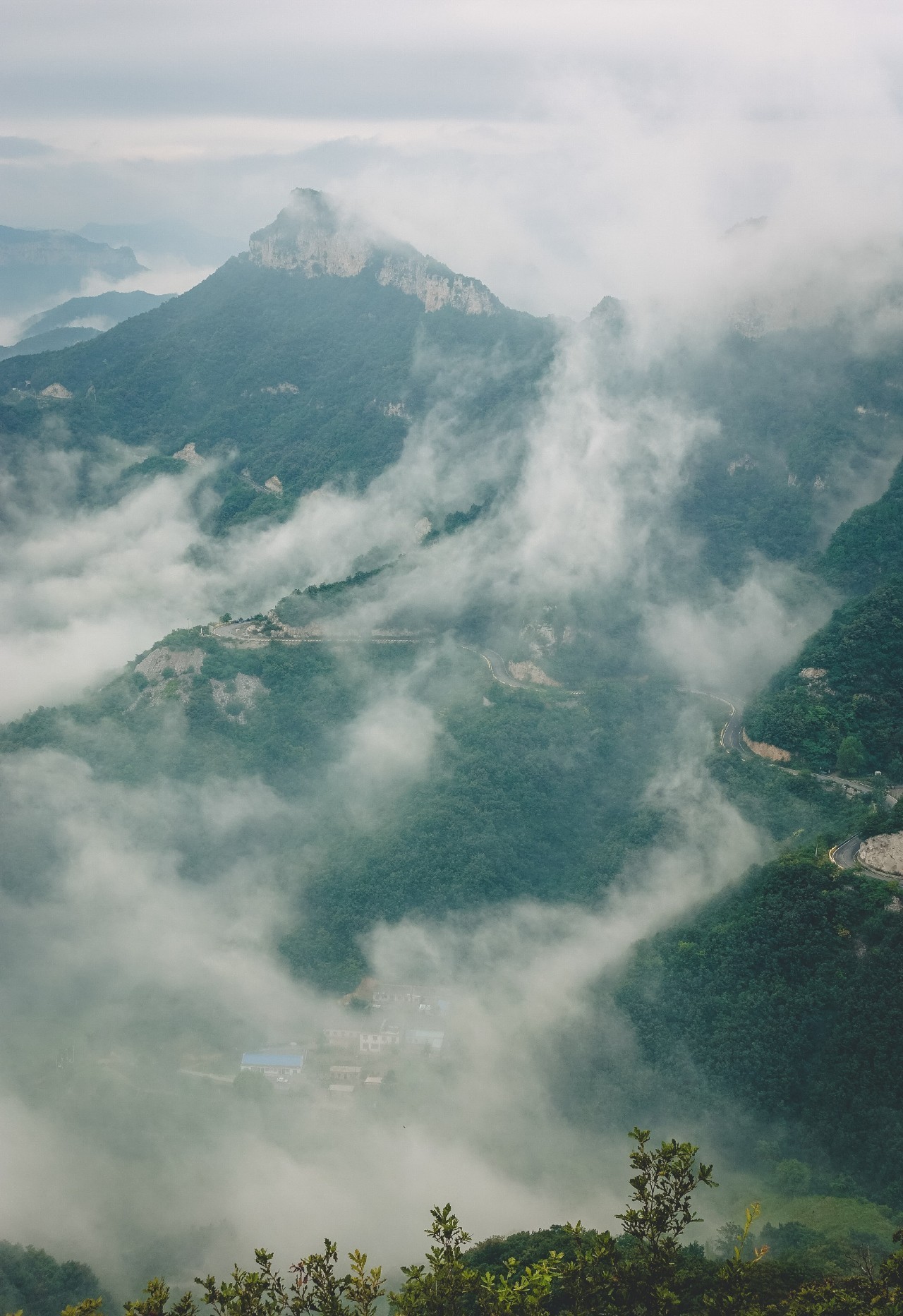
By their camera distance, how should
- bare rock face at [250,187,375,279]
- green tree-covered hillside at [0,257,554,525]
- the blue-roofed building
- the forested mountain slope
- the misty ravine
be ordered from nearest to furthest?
the misty ravine, the blue-roofed building, green tree-covered hillside at [0,257,554,525], the forested mountain slope, bare rock face at [250,187,375,279]

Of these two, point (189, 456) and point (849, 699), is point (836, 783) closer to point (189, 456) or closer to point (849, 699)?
point (849, 699)

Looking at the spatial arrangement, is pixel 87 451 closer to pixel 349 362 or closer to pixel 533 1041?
pixel 349 362

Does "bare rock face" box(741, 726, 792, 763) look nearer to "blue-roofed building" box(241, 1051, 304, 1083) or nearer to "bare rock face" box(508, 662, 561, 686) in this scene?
"bare rock face" box(508, 662, 561, 686)

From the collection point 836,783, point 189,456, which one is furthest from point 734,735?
point 189,456

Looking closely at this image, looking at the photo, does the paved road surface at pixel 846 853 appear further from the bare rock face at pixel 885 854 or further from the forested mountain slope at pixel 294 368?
the forested mountain slope at pixel 294 368

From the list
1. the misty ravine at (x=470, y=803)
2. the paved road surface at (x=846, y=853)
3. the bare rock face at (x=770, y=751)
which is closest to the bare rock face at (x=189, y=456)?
the misty ravine at (x=470, y=803)

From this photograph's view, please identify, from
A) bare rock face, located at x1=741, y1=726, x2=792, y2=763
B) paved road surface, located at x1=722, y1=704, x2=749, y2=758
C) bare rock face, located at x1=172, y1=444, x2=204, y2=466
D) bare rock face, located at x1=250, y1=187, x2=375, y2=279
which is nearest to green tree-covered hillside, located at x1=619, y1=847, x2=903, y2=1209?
bare rock face, located at x1=741, y1=726, x2=792, y2=763
